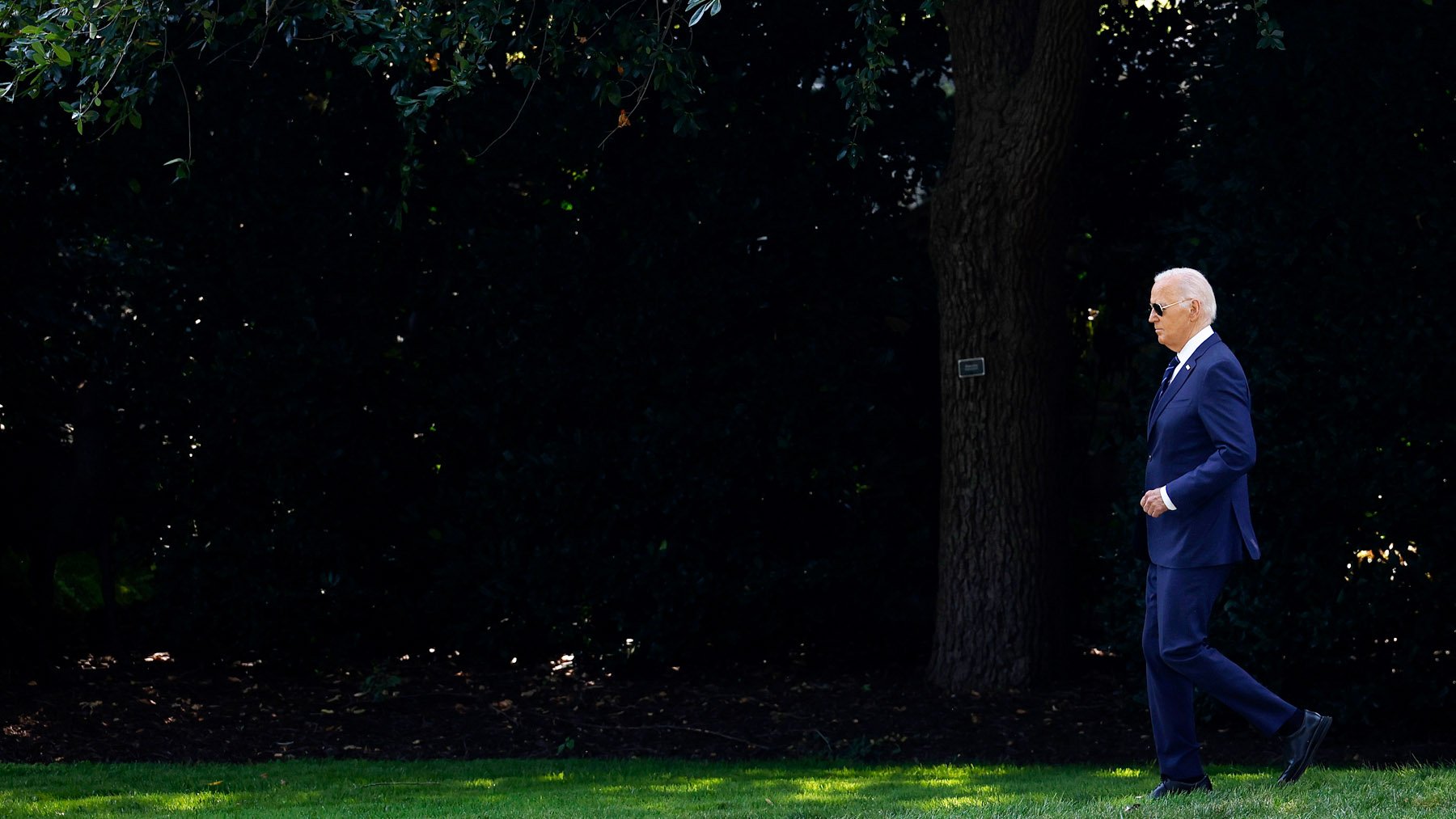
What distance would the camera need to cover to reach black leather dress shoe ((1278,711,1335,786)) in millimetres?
5188

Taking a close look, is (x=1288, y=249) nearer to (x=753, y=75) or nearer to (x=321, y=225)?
(x=753, y=75)

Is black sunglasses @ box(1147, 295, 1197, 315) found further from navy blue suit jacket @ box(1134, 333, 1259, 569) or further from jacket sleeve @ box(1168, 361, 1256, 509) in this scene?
jacket sleeve @ box(1168, 361, 1256, 509)

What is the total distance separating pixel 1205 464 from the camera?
5.06 metres

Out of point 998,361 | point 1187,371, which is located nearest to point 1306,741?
point 1187,371

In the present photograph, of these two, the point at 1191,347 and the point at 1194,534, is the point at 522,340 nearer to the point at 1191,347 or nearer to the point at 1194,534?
the point at 1191,347

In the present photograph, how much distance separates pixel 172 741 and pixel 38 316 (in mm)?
2785

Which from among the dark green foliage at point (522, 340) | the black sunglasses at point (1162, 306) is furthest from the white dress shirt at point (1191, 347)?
the dark green foliage at point (522, 340)

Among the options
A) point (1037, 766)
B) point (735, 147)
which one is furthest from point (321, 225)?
point (1037, 766)

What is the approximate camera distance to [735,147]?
337 inches

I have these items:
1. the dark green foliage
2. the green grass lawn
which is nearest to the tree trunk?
the dark green foliage

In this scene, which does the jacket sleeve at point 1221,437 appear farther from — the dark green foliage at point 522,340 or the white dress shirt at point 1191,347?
the dark green foliage at point 522,340

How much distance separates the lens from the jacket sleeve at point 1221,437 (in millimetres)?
5023

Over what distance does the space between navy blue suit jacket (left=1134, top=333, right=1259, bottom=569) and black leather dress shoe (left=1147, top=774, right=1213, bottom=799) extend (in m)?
0.83

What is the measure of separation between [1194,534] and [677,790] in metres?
2.64
